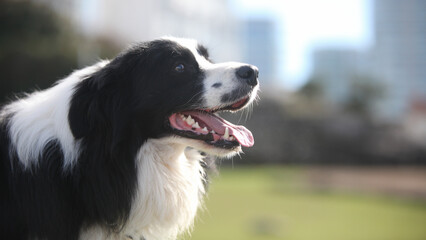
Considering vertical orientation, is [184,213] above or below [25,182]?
below

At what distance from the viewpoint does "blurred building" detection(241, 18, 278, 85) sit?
12962 cm

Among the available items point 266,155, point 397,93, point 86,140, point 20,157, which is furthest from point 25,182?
point 397,93

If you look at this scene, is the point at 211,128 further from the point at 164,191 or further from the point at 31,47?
the point at 31,47

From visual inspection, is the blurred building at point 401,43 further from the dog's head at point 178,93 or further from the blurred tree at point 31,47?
the dog's head at point 178,93

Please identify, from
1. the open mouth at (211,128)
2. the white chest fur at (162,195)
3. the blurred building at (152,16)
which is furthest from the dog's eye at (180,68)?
the blurred building at (152,16)

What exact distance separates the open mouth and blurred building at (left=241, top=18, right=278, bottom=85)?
12675 cm

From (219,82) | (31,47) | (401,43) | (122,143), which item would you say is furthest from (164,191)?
(401,43)

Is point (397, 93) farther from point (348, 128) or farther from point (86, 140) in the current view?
point (86, 140)

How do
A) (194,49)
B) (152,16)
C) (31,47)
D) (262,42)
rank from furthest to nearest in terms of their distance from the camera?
(262,42) → (152,16) → (31,47) → (194,49)

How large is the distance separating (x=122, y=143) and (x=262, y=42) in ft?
432

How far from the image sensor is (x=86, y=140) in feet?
7.82

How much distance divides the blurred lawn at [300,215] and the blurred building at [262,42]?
389 feet

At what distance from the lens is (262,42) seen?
429ft

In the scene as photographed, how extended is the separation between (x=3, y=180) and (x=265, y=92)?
18.5 metres
